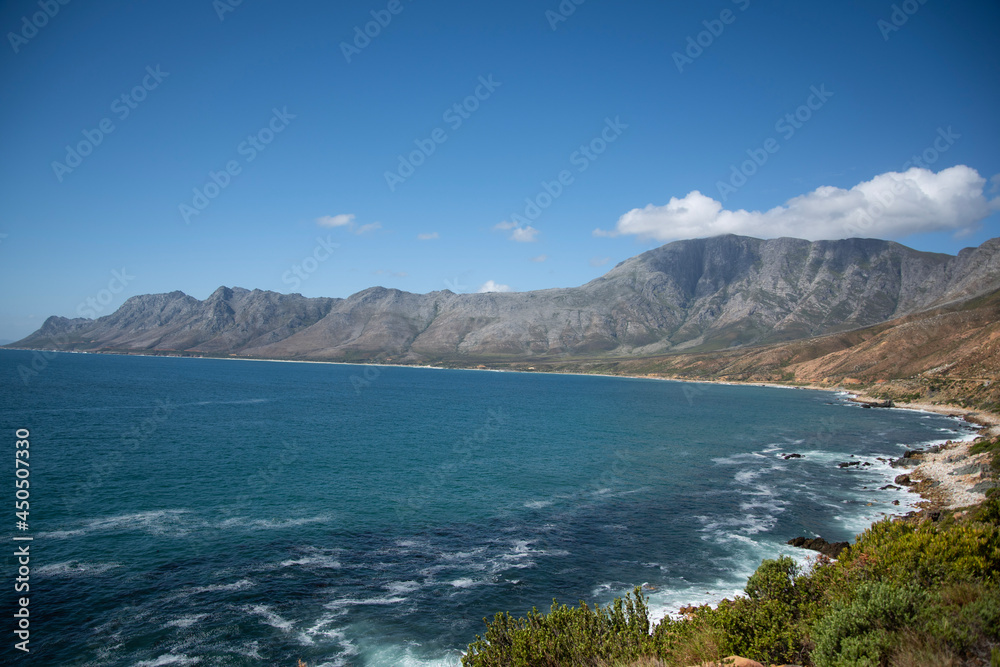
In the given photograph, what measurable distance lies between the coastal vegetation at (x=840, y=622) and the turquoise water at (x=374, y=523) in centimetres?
895

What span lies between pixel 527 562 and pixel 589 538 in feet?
23.1

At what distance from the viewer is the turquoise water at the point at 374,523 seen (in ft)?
84.8

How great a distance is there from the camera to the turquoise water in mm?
25859

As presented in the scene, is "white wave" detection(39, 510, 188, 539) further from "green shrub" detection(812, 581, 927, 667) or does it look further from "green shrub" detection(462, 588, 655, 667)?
"green shrub" detection(812, 581, 927, 667)

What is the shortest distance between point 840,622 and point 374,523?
34.7 meters

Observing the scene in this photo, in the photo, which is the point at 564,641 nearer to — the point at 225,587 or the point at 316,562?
the point at 316,562

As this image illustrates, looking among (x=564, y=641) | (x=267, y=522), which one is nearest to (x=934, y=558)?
(x=564, y=641)

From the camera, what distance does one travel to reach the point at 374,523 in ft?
135

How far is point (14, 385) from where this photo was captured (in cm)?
12825

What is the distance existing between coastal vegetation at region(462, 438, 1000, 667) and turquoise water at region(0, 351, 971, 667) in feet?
29.4

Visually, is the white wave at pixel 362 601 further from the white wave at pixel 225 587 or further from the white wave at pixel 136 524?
the white wave at pixel 136 524

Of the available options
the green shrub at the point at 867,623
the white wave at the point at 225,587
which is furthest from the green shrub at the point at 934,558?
the white wave at the point at 225,587

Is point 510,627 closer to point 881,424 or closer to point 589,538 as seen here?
point 589,538

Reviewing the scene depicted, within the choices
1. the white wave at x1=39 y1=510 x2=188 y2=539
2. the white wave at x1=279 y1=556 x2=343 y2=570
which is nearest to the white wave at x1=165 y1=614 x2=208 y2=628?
the white wave at x1=279 y1=556 x2=343 y2=570
